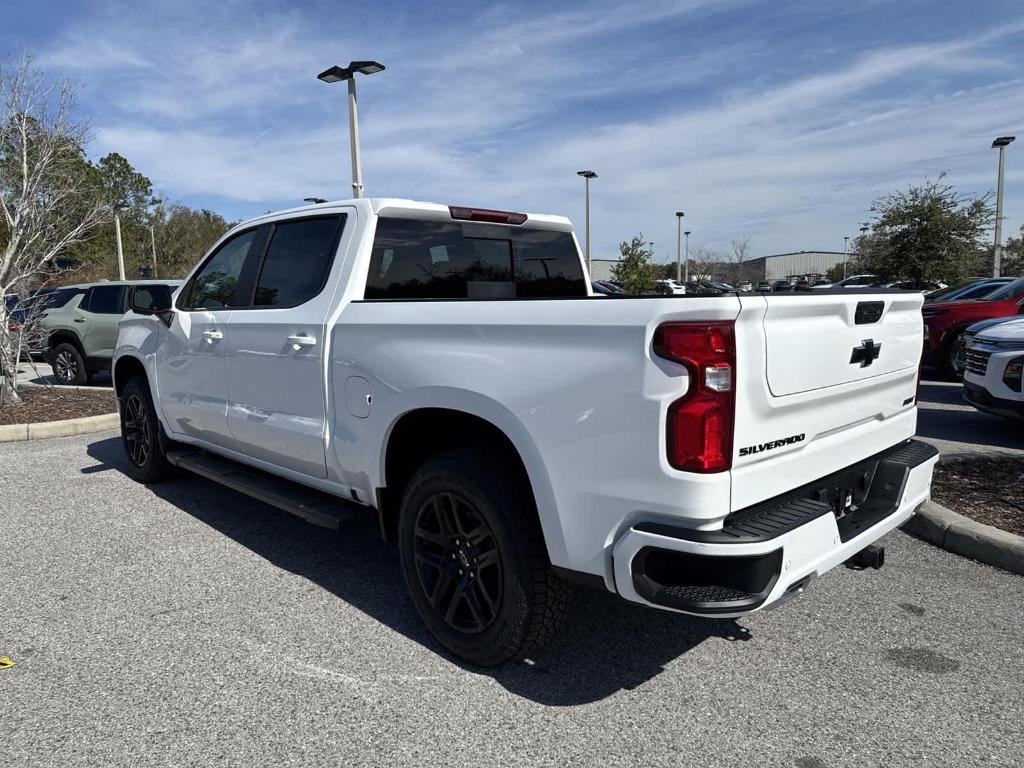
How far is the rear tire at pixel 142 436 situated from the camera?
5.51m

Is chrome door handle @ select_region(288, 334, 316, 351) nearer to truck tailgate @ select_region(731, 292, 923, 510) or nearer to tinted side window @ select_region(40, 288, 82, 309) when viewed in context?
truck tailgate @ select_region(731, 292, 923, 510)

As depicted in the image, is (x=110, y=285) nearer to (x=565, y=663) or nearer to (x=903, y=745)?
(x=565, y=663)

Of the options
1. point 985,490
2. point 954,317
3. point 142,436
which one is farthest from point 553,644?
point 954,317

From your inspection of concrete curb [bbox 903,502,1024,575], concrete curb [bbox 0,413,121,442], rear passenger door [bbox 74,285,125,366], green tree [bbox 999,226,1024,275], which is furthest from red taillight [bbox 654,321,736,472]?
green tree [bbox 999,226,1024,275]

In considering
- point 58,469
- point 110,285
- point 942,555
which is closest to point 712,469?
point 942,555

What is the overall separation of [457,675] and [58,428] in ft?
22.3

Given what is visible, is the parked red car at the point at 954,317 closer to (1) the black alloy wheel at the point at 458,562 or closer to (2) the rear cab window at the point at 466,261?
(2) the rear cab window at the point at 466,261

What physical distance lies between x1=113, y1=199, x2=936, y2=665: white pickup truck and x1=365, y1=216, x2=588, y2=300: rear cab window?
0.01 m

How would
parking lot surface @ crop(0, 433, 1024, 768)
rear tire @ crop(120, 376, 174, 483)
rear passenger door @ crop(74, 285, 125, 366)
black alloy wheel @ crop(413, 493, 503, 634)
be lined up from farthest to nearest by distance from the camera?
rear passenger door @ crop(74, 285, 125, 366) → rear tire @ crop(120, 376, 174, 483) → black alloy wheel @ crop(413, 493, 503, 634) → parking lot surface @ crop(0, 433, 1024, 768)

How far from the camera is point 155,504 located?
5305 mm

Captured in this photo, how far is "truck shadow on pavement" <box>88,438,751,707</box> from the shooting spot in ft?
9.57

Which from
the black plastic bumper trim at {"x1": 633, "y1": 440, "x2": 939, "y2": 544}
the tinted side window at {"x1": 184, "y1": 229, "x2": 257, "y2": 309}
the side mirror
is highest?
the tinted side window at {"x1": 184, "y1": 229, "x2": 257, "y2": 309}

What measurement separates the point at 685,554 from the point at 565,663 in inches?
42.1

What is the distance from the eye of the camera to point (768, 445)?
2357 mm
